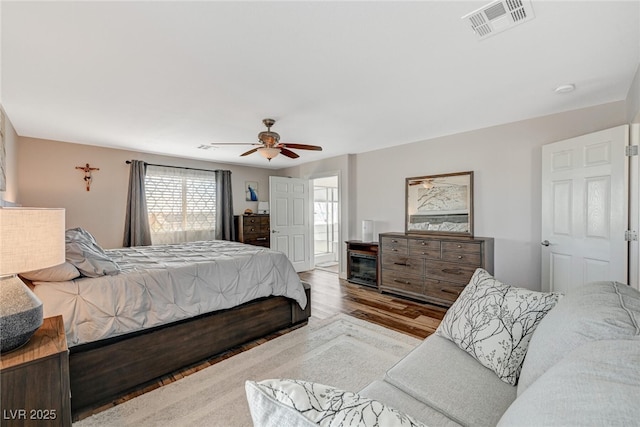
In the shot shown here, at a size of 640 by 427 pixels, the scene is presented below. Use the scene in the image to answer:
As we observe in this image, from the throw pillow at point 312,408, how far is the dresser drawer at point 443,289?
339cm

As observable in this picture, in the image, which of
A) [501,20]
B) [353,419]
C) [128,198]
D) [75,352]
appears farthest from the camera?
[128,198]

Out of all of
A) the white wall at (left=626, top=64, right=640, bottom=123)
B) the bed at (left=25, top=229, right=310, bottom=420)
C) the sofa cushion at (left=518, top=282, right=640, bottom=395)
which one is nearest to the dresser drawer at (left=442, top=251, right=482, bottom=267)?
the white wall at (left=626, top=64, right=640, bottom=123)

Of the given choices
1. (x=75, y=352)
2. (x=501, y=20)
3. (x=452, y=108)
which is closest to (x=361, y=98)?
(x=452, y=108)

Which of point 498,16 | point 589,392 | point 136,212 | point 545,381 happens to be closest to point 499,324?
point 545,381

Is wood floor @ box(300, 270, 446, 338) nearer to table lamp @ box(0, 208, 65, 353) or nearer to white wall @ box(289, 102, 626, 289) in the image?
white wall @ box(289, 102, 626, 289)

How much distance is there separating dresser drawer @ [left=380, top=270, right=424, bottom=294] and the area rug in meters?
1.18

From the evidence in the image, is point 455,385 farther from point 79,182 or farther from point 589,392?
point 79,182

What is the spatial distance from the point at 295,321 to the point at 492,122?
134 inches

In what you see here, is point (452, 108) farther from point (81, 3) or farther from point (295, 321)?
point (81, 3)

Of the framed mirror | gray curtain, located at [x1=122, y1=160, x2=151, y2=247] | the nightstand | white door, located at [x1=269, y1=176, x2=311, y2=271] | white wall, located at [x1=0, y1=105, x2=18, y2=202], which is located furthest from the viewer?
white door, located at [x1=269, y1=176, x2=311, y2=271]

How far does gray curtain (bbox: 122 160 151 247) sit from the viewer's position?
4605mm

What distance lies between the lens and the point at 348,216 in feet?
17.3

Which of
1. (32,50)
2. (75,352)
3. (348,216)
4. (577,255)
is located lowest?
(75,352)

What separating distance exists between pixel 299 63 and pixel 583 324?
210cm
